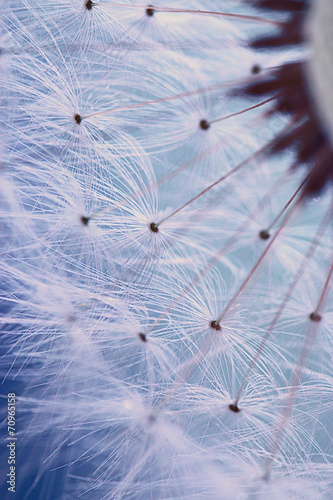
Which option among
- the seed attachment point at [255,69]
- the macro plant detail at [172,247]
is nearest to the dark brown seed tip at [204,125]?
the macro plant detail at [172,247]

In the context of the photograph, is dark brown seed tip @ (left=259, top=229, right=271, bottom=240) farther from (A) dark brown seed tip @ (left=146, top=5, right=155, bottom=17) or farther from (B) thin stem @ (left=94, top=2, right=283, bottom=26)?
(A) dark brown seed tip @ (left=146, top=5, right=155, bottom=17)

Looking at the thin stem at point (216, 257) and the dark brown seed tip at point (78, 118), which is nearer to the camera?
the thin stem at point (216, 257)

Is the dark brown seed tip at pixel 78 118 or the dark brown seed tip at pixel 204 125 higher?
the dark brown seed tip at pixel 78 118

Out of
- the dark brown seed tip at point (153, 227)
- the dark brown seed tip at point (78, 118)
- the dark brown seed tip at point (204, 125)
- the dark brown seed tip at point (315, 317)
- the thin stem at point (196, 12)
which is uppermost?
the thin stem at point (196, 12)

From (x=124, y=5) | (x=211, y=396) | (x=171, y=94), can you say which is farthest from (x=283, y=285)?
(x=124, y=5)

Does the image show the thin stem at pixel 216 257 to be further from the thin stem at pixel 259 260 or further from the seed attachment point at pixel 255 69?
the seed attachment point at pixel 255 69

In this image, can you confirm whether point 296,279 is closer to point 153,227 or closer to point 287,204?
point 287,204

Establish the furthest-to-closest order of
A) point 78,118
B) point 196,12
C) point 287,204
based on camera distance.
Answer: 1. point 78,118
2. point 196,12
3. point 287,204

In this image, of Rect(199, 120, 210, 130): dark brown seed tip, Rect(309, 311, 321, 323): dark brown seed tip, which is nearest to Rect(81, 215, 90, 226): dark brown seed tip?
Rect(199, 120, 210, 130): dark brown seed tip

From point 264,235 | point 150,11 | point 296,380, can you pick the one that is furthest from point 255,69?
point 296,380
